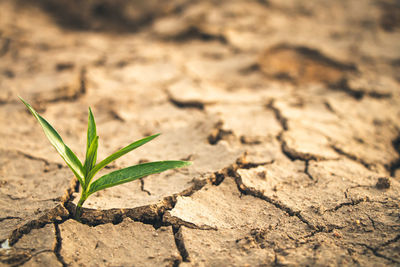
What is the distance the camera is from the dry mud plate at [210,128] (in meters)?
1.11

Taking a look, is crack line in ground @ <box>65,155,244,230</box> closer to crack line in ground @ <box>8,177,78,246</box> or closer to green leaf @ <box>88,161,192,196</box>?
crack line in ground @ <box>8,177,78,246</box>

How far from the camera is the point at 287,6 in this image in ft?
11.1

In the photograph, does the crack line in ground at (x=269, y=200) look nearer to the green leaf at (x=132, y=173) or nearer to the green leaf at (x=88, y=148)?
the green leaf at (x=132, y=173)

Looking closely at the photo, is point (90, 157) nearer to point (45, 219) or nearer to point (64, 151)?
point (64, 151)

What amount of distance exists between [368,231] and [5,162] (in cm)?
168

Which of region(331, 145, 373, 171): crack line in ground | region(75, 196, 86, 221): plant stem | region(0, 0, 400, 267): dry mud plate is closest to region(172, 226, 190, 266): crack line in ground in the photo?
region(0, 0, 400, 267): dry mud plate

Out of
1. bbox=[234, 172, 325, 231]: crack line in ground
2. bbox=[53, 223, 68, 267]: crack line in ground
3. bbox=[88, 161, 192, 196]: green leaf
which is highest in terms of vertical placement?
bbox=[88, 161, 192, 196]: green leaf

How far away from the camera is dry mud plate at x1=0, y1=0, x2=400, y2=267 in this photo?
111 centimetres

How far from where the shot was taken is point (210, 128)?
5.79 ft

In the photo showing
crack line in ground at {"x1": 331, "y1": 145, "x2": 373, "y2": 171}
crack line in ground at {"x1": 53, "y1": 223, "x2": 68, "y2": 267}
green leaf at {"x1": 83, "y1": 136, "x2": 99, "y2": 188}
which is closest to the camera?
crack line in ground at {"x1": 53, "y1": 223, "x2": 68, "y2": 267}

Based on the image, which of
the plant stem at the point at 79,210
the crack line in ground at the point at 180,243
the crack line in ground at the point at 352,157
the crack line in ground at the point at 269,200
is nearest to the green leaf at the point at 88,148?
the plant stem at the point at 79,210

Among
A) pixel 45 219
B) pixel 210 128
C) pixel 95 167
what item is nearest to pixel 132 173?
pixel 95 167

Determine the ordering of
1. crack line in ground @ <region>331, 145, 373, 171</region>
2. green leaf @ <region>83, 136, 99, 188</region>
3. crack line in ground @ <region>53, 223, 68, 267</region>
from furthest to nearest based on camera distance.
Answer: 1. crack line in ground @ <region>331, 145, 373, 171</region>
2. green leaf @ <region>83, 136, 99, 188</region>
3. crack line in ground @ <region>53, 223, 68, 267</region>

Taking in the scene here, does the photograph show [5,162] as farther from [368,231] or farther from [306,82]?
[306,82]
